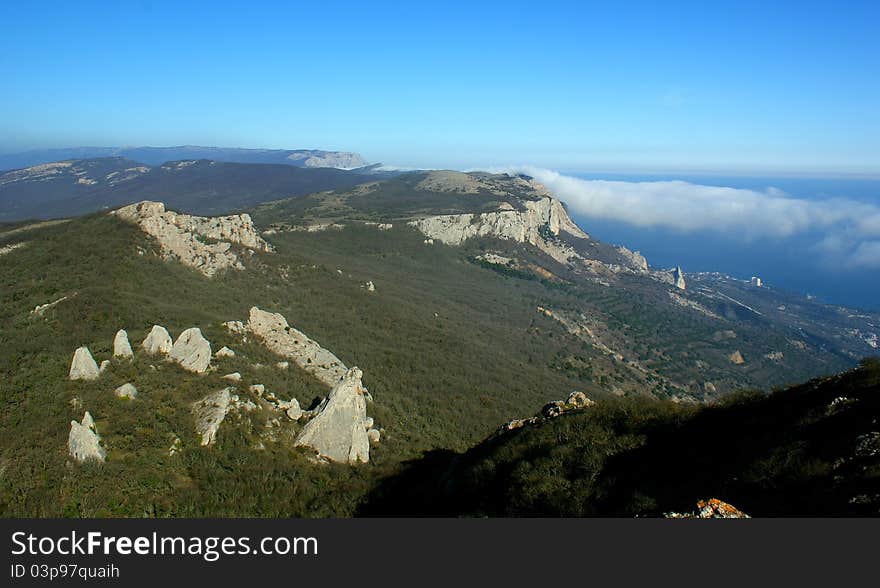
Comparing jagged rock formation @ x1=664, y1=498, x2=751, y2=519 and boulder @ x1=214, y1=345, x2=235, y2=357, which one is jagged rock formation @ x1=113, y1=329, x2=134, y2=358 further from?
jagged rock formation @ x1=664, y1=498, x2=751, y2=519

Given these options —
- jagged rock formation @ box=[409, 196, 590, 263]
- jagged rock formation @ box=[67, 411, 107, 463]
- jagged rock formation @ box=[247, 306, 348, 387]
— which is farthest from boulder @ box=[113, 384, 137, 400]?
jagged rock formation @ box=[409, 196, 590, 263]

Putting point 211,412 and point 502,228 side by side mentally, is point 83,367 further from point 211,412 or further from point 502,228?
point 502,228

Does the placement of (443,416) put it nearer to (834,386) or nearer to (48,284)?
(834,386)

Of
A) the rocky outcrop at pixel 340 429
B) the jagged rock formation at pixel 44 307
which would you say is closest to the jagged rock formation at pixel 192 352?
the rocky outcrop at pixel 340 429

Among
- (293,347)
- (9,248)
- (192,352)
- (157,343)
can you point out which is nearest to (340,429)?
(192,352)

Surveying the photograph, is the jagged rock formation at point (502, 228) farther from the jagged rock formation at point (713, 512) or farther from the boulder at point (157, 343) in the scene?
the jagged rock formation at point (713, 512)
